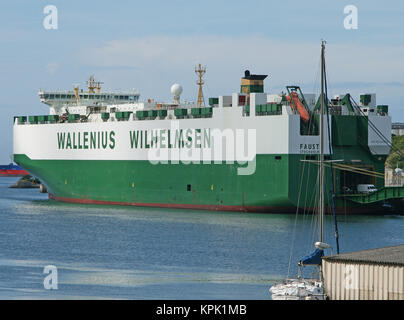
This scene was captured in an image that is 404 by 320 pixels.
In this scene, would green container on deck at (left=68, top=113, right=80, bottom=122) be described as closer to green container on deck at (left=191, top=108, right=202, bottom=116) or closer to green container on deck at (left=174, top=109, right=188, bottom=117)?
green container on deck at (left=174, top=109, right=188, bottom=117)

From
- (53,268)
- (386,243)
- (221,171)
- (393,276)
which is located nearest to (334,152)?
(221,171)

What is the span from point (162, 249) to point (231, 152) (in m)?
17.1

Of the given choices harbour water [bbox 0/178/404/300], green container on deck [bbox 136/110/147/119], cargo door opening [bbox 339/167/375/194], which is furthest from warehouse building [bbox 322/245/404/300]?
green container on deck [bbox 136/110/147/119]

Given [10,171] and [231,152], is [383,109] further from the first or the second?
[10,171]

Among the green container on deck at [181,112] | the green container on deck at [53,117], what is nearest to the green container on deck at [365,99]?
the green container on deck at [181,112]

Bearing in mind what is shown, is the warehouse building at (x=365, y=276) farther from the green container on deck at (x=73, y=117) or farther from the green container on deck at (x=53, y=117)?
the green container on deck at (x=53, y=117)

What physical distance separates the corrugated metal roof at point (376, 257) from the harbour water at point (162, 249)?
3831mm

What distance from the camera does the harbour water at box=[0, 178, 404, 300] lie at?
89.1 feet

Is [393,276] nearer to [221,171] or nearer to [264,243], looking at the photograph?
[264,243]

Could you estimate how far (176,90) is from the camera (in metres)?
64.8

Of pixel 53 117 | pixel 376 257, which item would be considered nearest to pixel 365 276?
pixel 376 257

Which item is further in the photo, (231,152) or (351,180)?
(231,152)

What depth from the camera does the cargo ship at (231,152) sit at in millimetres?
49500
